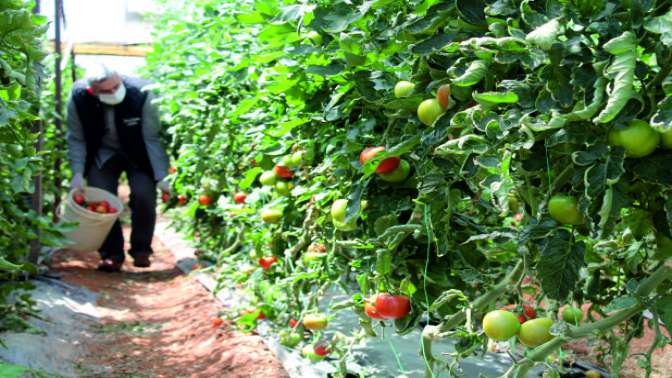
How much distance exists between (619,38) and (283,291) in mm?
2372

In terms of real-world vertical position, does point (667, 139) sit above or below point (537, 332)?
above

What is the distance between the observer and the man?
18.4 feet

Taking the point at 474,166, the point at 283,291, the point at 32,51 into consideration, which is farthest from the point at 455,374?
the point at 283,291

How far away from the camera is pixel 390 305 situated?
6.03ft

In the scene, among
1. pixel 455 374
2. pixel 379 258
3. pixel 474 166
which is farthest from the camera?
pixel 379 258

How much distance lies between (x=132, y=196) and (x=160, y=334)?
A: 2.07 metres

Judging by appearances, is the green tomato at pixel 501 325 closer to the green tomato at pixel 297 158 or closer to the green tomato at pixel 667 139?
the green tomato at pixel 667 139

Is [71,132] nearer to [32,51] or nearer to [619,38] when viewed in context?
[32,51]

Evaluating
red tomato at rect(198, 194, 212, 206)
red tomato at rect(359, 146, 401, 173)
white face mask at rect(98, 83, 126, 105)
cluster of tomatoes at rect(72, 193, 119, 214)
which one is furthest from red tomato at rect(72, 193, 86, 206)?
red tomato at rect(359, 146, 401, 173)

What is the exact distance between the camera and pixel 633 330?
2.03m

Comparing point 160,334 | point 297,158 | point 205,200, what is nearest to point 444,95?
point 297,158

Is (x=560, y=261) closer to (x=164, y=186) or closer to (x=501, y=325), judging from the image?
(x=501, y=325)

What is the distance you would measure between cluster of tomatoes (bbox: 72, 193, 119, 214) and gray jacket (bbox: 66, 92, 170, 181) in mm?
221

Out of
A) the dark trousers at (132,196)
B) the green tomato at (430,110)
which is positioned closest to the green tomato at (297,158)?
the green tomato at (430,110)
